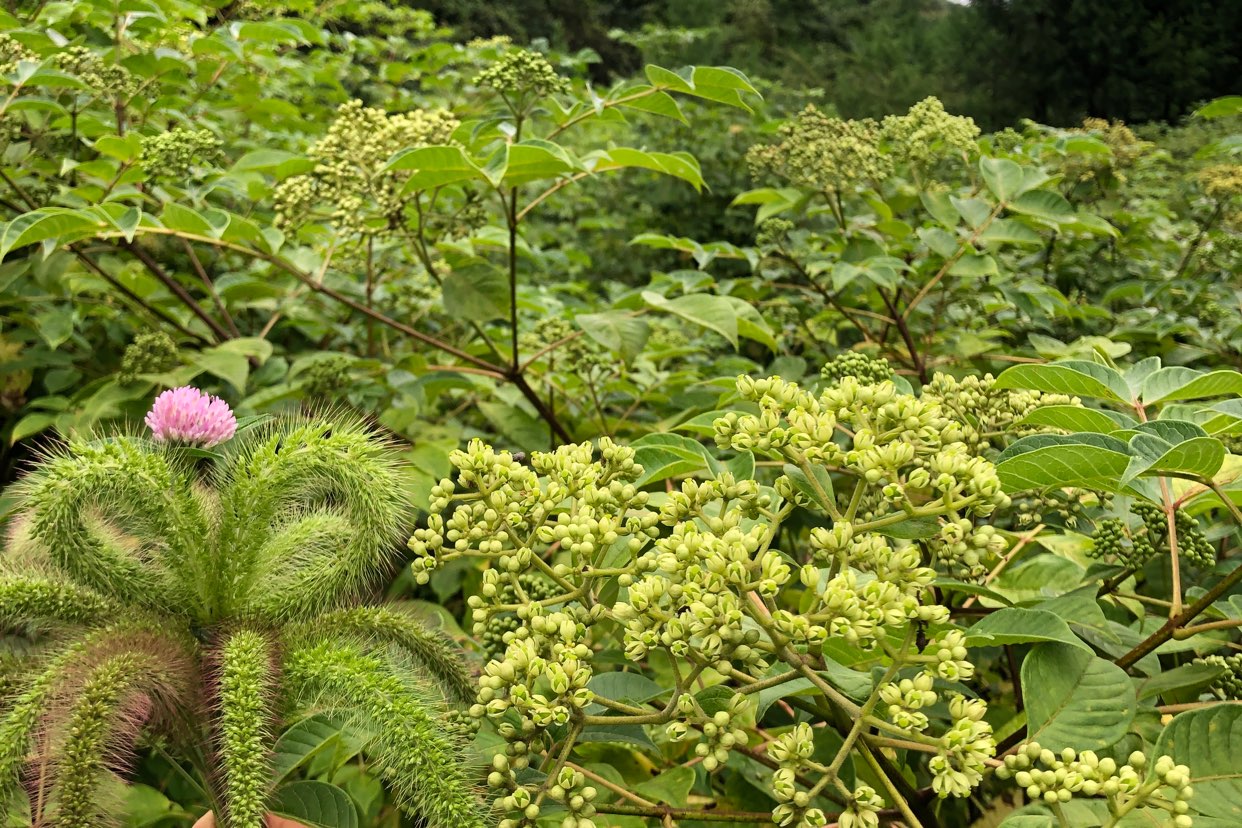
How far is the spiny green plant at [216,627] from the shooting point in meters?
0.72

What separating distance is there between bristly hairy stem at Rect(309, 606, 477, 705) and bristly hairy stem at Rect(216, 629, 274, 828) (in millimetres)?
92

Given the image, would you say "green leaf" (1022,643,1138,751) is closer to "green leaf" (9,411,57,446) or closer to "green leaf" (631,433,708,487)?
"green leaf" (631,433,708,487)

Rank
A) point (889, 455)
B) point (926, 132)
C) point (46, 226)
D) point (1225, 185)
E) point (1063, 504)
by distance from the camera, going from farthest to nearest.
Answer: point (1225, 185), point (926, 132), point (46, 226), point (1063, 504), point (889, 455)

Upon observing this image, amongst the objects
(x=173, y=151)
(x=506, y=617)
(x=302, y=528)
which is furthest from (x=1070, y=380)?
(x=173, y=151)

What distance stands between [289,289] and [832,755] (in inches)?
76.3

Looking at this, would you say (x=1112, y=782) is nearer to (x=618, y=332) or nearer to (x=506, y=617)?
(x=506, y=617)

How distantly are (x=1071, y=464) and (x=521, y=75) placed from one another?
4.28 ft

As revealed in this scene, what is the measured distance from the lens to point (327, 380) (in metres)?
1.80

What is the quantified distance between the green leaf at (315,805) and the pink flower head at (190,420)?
430 millimetres

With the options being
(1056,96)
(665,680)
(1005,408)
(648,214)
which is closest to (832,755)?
(665,680)

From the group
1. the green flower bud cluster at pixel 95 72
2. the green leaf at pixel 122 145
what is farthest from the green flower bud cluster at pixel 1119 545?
the green flower bud cluster at pixel 95 72

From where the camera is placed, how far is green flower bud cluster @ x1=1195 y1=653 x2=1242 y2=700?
2.99ft

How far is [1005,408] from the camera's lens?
1069mm

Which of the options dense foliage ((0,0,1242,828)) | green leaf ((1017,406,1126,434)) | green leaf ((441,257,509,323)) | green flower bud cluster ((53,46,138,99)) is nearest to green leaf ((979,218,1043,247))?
dense foliage ((0,0,1242,828))
